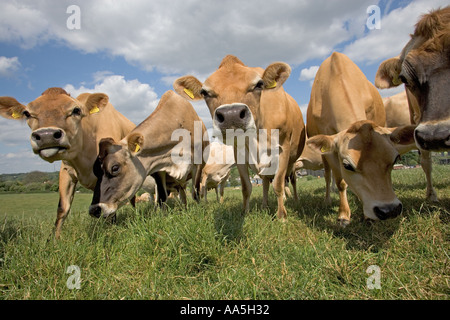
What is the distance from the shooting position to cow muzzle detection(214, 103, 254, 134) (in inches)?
104

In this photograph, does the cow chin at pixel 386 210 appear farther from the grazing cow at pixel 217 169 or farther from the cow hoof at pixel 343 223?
the grazing cow at pixel 217 169

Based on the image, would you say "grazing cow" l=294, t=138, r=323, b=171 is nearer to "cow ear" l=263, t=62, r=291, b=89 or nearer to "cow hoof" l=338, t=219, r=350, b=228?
"cow hoof" l=338, t=219, r=350, b=228

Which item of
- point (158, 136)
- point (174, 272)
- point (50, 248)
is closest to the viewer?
point (174, 272)

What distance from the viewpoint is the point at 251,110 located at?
3119 mm

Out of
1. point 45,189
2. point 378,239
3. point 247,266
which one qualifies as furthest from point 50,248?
point 45,189

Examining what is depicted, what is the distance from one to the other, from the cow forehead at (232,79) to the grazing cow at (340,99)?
1459mm

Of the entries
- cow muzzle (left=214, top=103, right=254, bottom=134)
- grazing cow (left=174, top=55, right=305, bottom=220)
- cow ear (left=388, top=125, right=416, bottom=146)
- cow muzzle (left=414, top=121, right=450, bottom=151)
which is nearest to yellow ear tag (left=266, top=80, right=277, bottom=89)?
grazing cow (left=174, top=55, right=305, bottom=220)

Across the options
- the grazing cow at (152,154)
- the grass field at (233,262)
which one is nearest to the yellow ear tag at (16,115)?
the grazing cow at (152,154)

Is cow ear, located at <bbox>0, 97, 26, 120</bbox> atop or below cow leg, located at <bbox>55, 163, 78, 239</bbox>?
atop

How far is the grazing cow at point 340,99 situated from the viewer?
3836 mm

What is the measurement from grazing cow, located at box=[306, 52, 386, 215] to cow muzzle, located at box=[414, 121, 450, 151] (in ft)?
4.53
